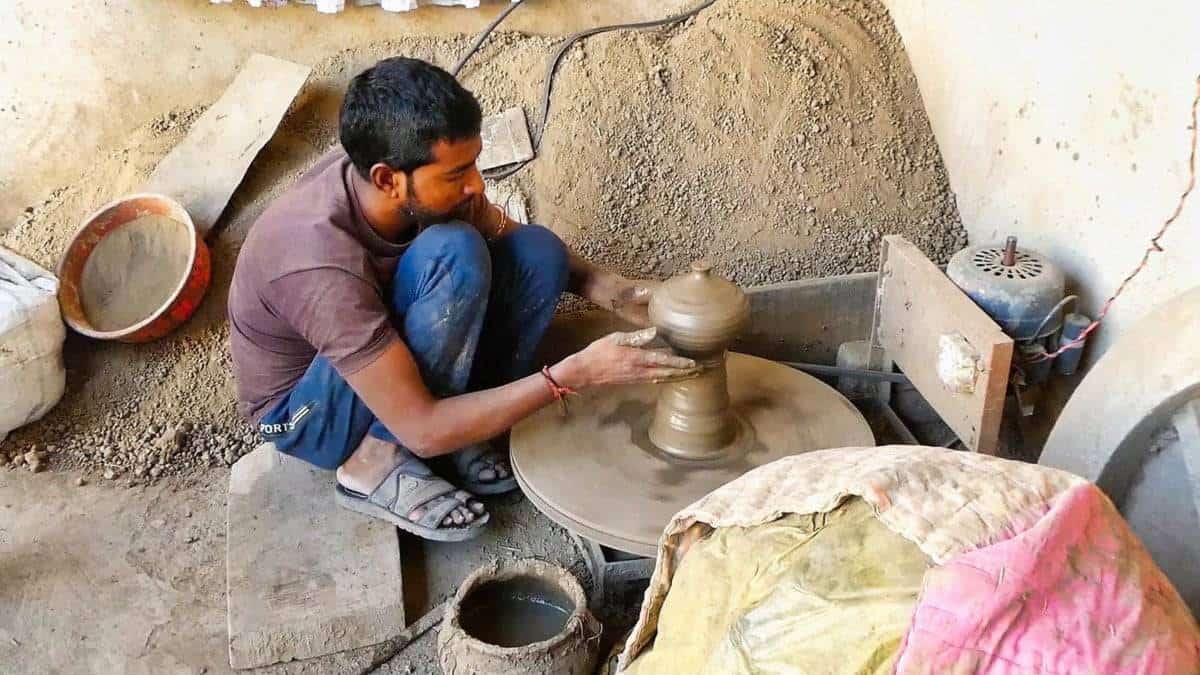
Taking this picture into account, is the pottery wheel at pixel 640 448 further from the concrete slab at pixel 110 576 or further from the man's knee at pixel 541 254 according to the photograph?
the concrete slab at pixel 110 576

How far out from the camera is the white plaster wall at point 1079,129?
2357mm

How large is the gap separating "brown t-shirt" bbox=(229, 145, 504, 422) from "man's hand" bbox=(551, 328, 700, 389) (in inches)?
17.1

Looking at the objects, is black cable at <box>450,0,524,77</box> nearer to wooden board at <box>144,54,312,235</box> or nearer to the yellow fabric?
wooden board at <box>144,54,312,235</box>

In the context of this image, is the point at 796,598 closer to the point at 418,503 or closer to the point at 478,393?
the point at 478,393

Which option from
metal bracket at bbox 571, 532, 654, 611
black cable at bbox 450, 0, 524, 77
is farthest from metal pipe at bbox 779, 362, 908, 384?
black cable at bbox 450, 0, 524, 77

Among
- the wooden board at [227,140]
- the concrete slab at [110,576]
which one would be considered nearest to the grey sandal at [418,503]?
the concrete slab at [110,576]

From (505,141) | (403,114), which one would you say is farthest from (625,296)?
(505,141)

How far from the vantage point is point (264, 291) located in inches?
92.8

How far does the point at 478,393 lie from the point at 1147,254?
1688 millimetres

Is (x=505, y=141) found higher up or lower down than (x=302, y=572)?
higher up

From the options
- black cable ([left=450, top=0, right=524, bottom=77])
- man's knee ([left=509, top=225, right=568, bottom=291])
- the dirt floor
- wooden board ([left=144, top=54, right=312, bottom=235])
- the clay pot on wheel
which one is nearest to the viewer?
the clay pot on wheel

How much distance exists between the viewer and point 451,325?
246 centimetres

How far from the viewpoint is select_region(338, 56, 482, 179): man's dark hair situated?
222 cm

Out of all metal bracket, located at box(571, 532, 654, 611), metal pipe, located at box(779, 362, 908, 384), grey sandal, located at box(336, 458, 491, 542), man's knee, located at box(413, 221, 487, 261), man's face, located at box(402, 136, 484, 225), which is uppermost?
man's face, located at box(402, 136, 484, 225)
